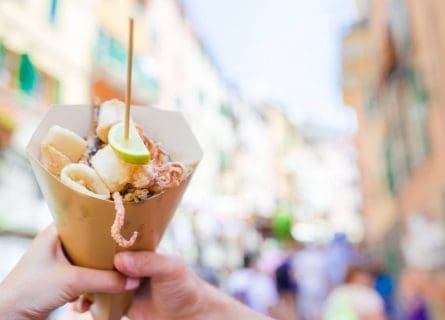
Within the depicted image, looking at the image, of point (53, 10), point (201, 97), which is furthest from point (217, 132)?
point (53, 10)

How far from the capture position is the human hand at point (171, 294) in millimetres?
1414

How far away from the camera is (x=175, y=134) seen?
5.23 ft

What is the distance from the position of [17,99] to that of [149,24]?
28.1ft

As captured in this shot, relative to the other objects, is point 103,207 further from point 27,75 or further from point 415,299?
point 27,75

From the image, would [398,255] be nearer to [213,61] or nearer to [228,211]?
[228,211]

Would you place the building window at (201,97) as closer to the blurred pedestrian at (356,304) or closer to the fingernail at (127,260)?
the blurred pedestrian at (356,304)

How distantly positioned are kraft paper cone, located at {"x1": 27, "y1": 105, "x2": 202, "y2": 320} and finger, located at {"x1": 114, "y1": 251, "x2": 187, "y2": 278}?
2 cm

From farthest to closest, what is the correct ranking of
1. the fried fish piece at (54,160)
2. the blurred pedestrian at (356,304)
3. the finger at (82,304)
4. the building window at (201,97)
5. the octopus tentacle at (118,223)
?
1. the building window at (201,97)
2. the blurred pedestrian at (356,304)
3. the finger at (82,304)
4. the fried fish piece at (54,160)
5. the octopus tentacle at (118,223)

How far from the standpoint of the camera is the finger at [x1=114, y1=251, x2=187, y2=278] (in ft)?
4.58

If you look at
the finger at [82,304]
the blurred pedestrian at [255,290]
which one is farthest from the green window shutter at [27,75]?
the finger at [82,304]

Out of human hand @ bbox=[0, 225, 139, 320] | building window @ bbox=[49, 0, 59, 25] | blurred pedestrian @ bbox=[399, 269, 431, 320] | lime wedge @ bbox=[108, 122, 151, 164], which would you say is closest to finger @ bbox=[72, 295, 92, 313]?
human hand @ bbox=[0, 225, 139, 320]

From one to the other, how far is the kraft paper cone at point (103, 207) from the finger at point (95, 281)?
0.03 meters

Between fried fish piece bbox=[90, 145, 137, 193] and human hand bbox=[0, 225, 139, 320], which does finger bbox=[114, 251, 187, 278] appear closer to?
human hand bbox=[0, 225, 139, 320]

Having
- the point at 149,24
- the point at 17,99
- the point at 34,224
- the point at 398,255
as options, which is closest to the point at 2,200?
the point at 34,224
